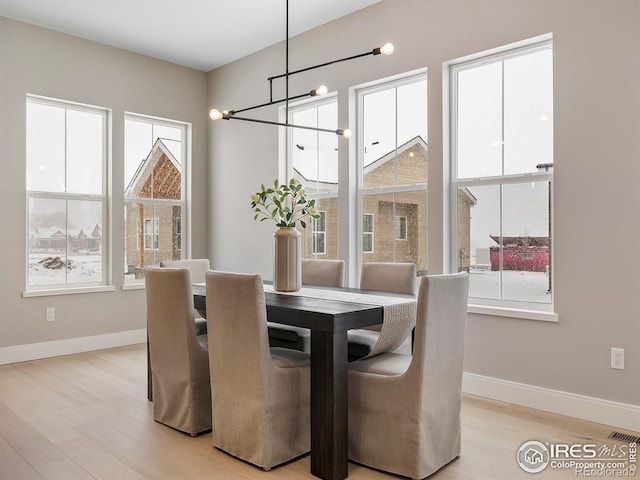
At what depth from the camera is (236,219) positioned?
18.5 feet

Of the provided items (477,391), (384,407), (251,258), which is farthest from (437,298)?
(251,258)

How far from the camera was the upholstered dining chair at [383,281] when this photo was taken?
9.87 ft

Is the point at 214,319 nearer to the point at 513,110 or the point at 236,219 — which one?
the point at 513,110

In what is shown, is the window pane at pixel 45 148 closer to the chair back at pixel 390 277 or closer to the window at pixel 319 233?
the window at pixel 319 233

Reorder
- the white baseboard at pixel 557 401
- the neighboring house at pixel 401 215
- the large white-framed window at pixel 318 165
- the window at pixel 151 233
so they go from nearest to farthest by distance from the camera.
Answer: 1. the white baseboard at pixel 557 401
2. the neighboring house at pixel 401 215
3. the large white-framed window at pixel 318 165
4. the window at pixel 151 233

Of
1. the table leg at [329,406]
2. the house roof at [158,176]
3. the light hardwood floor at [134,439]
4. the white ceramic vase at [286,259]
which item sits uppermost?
the house roof at [158,176]

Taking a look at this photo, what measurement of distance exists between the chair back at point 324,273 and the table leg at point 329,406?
1403 millimetres

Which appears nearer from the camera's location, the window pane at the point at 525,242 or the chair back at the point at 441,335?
the chair back at the point at 441,335

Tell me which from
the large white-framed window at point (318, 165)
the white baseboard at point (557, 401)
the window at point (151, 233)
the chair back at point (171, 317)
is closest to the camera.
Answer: the chair back at point (171, 317)

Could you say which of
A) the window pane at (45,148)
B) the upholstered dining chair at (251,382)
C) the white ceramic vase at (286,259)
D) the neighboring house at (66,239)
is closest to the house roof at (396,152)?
the white ceramic vase at (286,259)

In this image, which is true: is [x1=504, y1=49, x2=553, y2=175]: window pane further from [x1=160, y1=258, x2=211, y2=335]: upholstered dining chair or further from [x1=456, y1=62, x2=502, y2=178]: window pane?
[x1=160, y1=258, x2=211, y2=335]: upholstered dining chair

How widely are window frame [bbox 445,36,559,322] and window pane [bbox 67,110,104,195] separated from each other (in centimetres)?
349

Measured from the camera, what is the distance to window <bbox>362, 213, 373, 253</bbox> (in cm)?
445

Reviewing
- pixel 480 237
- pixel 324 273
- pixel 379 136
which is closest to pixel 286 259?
pixel 324 273
